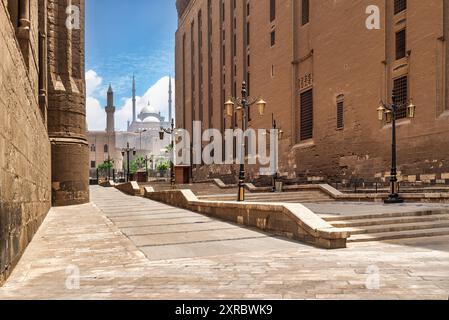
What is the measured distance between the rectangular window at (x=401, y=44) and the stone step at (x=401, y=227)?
11794 mm

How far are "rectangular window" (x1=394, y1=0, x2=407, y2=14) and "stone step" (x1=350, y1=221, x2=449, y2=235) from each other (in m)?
13.2

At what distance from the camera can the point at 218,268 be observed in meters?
6.54

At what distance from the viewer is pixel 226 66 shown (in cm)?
4206

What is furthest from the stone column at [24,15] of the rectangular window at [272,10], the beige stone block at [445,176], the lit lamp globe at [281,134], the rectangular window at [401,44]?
the rectangular window at [272,10]

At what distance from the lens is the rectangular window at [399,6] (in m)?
20.0

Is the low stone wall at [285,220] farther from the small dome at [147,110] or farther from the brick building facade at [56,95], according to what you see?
the small dome at [147,110]

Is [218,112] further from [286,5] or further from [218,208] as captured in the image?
[218,208]

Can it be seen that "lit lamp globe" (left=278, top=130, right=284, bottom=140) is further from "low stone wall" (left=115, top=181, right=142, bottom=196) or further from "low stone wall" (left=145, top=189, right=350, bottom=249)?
"low stone wall" (left=145, top=189, right=350, bottom=249)

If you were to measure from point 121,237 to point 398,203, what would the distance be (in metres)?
11.4

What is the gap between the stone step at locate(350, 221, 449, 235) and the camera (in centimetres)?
995

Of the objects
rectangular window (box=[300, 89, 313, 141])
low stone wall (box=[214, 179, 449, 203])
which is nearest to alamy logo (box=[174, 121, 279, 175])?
rectangular window (box=[300, 89, 313, 141])

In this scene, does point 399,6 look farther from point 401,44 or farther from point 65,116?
point 65,116

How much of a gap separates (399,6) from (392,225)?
47.2ft
